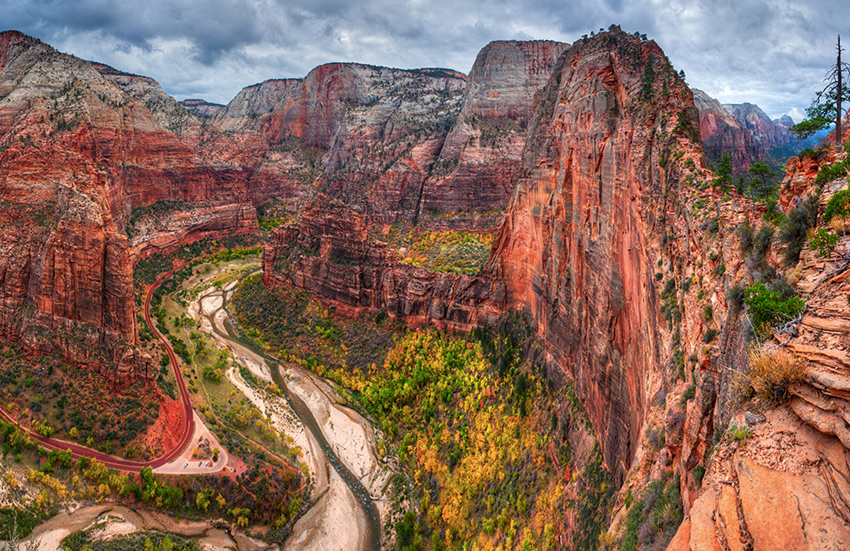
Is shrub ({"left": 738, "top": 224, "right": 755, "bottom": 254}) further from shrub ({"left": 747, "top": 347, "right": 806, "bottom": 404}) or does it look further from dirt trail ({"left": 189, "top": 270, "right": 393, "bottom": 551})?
dirt trail ({"left": 189, "top": 270, "right": 393, "bottom": 551})

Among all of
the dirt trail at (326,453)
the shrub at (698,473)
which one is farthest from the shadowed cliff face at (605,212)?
the dirt trail at (326,453)

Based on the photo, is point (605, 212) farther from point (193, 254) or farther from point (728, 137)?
point (728, 137)

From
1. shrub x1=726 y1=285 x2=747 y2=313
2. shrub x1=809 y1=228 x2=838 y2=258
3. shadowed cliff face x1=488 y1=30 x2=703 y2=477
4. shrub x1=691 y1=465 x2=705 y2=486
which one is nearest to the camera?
shrub x1=809 y1=228 x2=838 y2=258

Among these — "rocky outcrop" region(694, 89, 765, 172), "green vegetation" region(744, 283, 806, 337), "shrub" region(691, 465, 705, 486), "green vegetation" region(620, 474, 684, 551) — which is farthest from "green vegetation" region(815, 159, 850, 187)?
"rocky outcrop" region(694, 89, 765, 172)

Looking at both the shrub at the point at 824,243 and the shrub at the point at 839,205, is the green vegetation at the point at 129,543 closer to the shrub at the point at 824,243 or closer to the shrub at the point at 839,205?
the shrub at the point at 824,243

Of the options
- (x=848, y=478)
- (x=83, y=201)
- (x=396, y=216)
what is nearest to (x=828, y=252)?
(x=848, y=478)
